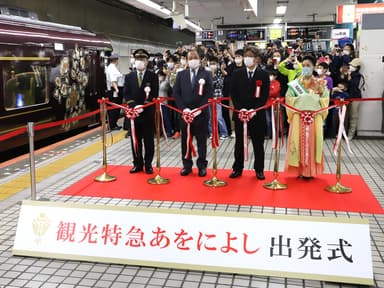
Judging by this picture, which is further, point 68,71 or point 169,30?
point 169,30

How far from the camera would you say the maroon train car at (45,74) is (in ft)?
25.3

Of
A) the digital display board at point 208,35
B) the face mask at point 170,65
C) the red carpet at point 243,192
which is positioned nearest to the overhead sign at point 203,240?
the red carpet at point 243,192

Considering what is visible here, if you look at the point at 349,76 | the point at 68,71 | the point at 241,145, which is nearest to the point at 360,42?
the point at 349,76

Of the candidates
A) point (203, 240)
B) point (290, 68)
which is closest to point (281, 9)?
point (290, 68)

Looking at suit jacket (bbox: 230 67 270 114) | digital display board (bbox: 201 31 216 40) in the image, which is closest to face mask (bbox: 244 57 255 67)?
suit jacket (bbox: 230 67 270 114)

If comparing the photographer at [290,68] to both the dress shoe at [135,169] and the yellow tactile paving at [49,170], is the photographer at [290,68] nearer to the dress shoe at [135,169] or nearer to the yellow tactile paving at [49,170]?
the yellow tactile paving at [49,170]

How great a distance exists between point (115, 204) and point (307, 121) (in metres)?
2.59

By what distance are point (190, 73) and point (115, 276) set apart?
337cm

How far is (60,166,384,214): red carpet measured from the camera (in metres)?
5.12

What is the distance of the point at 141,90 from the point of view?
6340 mm

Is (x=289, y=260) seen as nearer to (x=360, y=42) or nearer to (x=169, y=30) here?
(x=360, y=42)

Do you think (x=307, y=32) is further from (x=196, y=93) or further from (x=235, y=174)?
(x=235, y=174)

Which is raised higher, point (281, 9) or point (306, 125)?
point (281, 9)

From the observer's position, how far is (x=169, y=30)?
2980 centimetres
